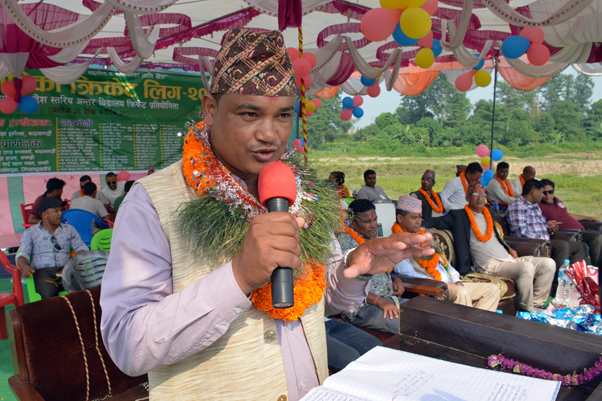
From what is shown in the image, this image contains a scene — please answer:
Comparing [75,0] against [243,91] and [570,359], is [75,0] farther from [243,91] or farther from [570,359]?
[570,359]

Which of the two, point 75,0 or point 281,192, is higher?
point 75,0

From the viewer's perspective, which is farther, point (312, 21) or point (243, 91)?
point (312, 21)

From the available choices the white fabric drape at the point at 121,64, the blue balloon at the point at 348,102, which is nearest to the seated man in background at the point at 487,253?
the white fabric drape at the point at 121,64

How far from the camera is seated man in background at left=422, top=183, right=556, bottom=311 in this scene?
498 cm

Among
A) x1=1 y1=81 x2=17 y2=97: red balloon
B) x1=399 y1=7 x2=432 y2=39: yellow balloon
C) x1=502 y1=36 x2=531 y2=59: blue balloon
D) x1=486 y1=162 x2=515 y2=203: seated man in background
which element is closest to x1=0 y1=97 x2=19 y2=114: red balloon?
x1=1 y1=81 x2=17 y2=97: red balloon

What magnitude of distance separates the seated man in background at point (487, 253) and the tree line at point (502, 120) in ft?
37.9

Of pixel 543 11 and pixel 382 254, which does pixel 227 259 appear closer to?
Result: pixel 382 254

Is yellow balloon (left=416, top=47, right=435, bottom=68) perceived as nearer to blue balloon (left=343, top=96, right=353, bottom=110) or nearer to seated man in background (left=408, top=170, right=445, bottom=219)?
seated man in background (left=408, top=170, right=445, bottom=219)

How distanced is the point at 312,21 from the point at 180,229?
752 cm

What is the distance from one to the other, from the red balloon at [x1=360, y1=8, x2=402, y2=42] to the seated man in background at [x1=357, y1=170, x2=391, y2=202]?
Result: 3.67 m

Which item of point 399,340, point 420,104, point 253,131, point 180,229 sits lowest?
point 399,340

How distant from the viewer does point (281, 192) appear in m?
0.92

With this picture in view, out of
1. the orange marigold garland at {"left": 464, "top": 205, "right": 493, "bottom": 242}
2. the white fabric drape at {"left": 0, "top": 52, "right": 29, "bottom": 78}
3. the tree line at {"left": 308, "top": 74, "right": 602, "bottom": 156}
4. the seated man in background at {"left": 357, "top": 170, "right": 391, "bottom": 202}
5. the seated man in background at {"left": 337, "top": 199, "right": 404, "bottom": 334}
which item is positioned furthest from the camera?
the tree line at {"left": 308, "top": 74, "right": 602, "bottom": 156}

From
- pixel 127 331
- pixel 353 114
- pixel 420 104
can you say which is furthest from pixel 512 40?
pixel 420 104
